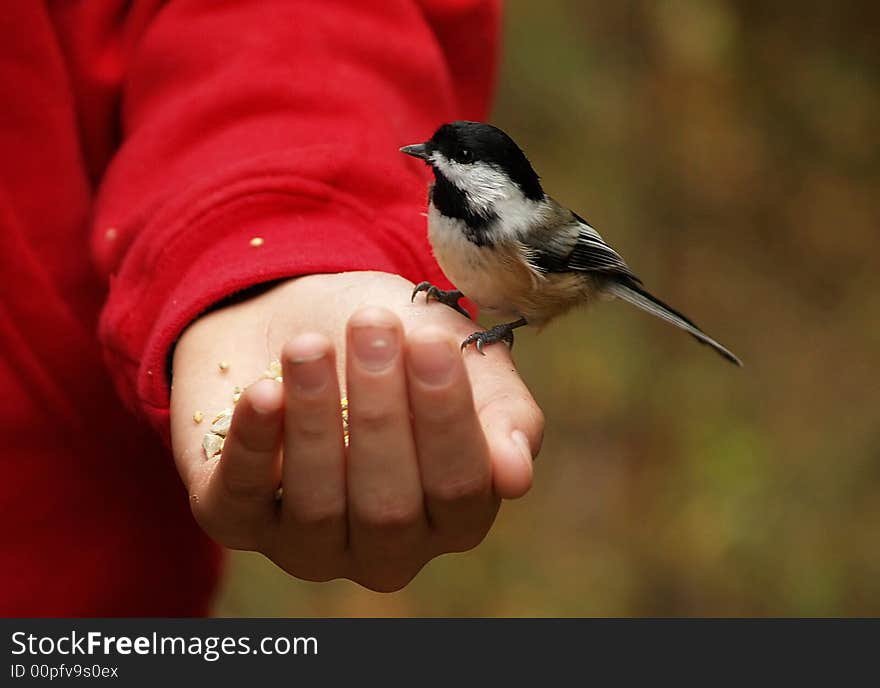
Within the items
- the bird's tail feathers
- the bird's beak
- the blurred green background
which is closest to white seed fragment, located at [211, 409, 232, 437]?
the bird's beak

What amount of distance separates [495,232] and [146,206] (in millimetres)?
373

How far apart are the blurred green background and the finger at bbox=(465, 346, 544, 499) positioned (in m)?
1.93

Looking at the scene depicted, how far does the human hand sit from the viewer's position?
29.1 inches

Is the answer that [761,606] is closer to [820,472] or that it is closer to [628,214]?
[820,472]

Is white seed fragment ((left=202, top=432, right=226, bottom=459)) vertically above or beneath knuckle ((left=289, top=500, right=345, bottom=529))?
beneath

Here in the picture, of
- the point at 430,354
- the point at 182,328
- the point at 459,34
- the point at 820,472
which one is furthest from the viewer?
the point at 820,472

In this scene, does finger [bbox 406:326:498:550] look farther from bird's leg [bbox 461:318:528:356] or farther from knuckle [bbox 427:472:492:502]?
bird's leg [bbox 461:318:528:356]

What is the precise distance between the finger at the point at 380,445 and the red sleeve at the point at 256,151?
262mm

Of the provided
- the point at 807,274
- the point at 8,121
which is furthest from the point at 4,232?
the point at 807,274

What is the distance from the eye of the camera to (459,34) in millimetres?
1343

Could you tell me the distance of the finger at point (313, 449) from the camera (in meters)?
0.72

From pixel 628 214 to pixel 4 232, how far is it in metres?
2.44

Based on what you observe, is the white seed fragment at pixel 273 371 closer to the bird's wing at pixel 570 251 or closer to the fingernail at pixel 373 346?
the fingernail at pixel 373 346

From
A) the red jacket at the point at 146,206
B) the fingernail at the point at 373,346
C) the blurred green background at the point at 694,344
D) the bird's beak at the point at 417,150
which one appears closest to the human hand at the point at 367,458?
the fingernail at the point at 373,346
